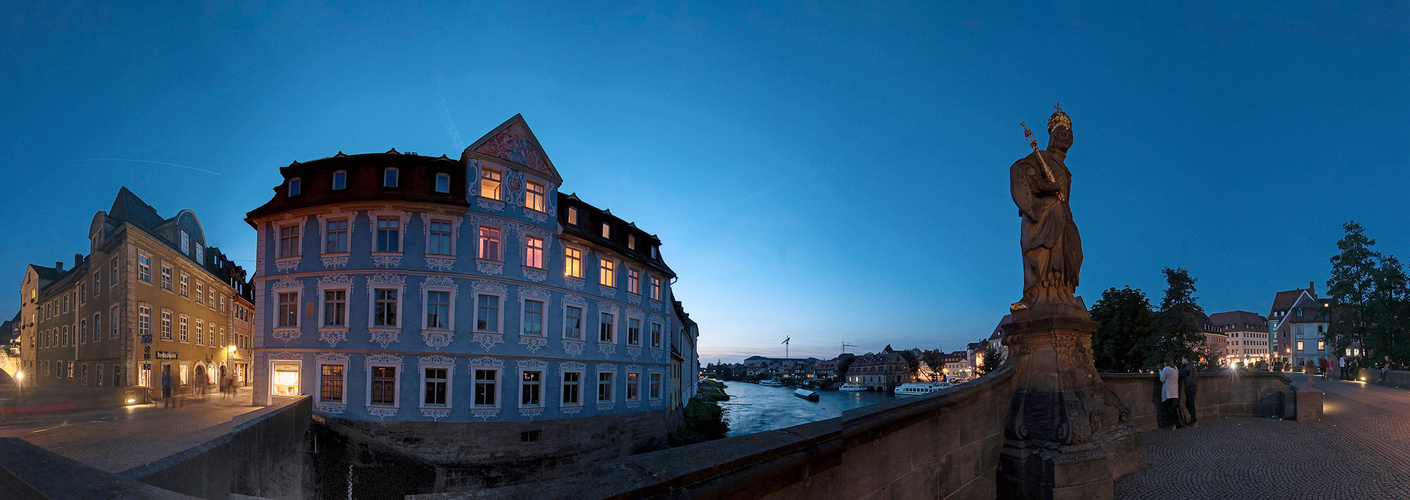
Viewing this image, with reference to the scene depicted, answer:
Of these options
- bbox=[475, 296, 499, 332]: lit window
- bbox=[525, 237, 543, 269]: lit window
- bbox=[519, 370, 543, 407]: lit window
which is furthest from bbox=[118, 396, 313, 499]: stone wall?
bbox=[525, 237, 543, 269]: lit window

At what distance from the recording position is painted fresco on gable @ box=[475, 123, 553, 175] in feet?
65.7

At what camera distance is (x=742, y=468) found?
8.11 ft

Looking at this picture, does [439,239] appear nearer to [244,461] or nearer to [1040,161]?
[244,461]

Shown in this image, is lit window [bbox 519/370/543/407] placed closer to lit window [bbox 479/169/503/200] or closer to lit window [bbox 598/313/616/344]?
lit window [bbox 598/313/616/344]

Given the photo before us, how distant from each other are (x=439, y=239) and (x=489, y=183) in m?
2.45

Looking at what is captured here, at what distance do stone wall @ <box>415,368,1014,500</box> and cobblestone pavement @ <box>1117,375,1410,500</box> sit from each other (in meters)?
1.76

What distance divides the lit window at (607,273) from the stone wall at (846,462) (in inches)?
735

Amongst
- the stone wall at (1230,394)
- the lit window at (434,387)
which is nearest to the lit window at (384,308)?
the lit window at (434,387)

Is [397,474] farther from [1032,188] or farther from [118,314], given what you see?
[1032,188]

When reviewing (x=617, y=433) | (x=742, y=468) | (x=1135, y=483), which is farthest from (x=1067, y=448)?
(x=617, y=433)

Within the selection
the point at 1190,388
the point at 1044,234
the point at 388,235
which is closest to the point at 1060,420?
the point at 1044,234

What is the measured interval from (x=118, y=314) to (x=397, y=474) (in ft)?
35.0

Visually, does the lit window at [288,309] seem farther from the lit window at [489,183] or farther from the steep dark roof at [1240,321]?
the steep dark roof at [1240,321]

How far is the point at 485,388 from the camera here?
18828mm
